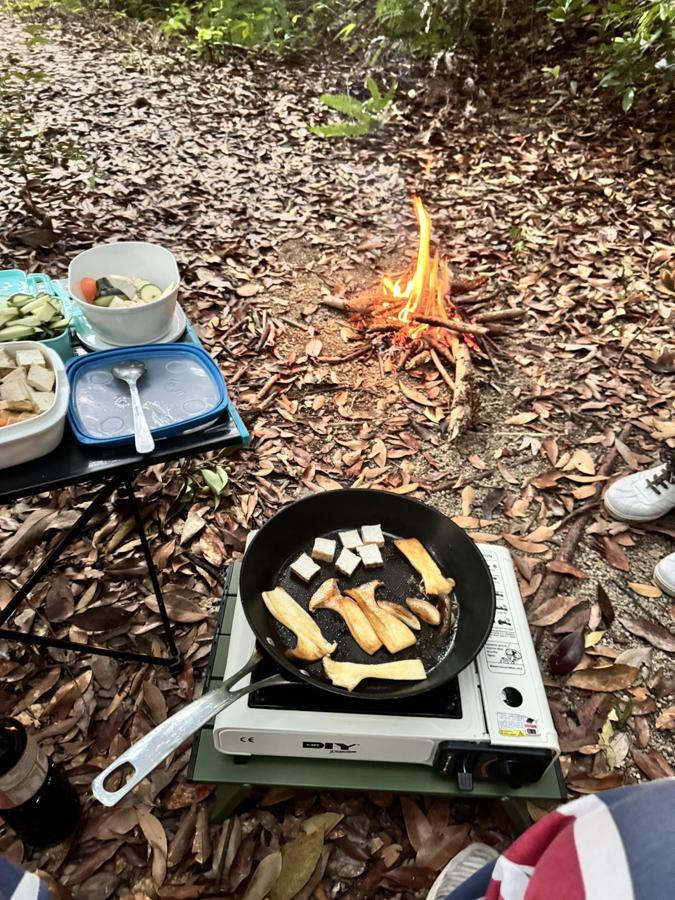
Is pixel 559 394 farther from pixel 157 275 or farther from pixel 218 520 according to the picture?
pixel 157 275

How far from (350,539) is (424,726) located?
685 millimetres

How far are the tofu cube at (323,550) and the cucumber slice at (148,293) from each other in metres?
1.05

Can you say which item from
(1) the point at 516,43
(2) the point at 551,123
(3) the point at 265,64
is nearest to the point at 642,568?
(2) the point at 551,123

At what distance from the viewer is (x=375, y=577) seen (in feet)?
6.79

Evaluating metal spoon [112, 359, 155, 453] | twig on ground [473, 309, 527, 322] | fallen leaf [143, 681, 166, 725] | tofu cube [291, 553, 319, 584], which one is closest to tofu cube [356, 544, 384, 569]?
tofu cube [291, 553, 319, 584]

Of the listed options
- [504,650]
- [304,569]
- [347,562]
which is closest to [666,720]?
[504,650]

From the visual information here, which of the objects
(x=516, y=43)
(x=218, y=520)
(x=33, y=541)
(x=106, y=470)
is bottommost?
(x=33, y=541)

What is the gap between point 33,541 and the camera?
114 inches

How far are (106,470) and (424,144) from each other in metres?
6.09

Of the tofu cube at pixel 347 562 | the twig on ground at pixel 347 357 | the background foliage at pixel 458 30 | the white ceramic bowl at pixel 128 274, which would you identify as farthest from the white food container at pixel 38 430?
the background foliage at pixel 458 30

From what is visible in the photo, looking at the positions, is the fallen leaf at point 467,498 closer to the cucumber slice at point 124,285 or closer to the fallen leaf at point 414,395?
the fallen leaf at point 414,395

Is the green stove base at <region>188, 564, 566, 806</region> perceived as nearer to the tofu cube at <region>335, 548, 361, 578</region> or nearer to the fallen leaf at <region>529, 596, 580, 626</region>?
the tofu cube at <region>335, 548, 361, 578</region>

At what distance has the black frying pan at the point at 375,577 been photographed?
1.77 m

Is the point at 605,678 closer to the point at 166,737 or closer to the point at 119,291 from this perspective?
the point at 166,737
